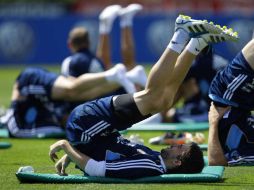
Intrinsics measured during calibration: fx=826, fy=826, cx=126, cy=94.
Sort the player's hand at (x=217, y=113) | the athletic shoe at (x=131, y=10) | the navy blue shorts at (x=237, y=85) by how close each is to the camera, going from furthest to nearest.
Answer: the athletic shoe at (x=131, y=10)
the player's hand at (x=217, y=113)
the navy blue shorts at (x=237, y=85)

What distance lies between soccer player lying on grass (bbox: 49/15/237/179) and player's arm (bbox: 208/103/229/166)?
32.4 inches

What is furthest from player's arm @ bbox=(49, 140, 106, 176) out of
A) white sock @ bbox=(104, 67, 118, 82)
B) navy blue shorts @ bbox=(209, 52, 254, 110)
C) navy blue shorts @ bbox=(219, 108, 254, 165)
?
white sock @ bbox=(104, 67, 118, 82)

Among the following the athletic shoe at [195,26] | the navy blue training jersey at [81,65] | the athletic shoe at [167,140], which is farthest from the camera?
the navy blue training jersey at [81,65]

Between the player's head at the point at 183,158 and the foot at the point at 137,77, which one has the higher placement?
the player's head at the point at 183,158

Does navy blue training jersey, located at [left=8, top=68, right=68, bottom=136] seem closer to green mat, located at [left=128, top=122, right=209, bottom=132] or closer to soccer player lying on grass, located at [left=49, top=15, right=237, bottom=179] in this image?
green mat, located at [left=128, top=122, right=209, bottom=132]

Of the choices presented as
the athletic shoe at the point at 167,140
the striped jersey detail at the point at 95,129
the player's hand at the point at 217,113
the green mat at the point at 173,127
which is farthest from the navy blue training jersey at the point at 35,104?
the striped jersey detail at the point at 95,129

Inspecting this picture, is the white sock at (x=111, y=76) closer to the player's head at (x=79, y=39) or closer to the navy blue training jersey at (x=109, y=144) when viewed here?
the player's head at (x=79, y=39)

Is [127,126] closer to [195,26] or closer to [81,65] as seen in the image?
[195,26]

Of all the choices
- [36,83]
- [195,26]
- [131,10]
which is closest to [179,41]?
[195,26]

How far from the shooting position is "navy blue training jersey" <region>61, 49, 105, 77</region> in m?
12.8

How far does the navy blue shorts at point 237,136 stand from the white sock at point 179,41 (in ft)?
4.16

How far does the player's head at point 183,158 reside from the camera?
748cm

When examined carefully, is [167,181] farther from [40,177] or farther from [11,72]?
[11,72]

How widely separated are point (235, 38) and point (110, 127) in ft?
4.66
